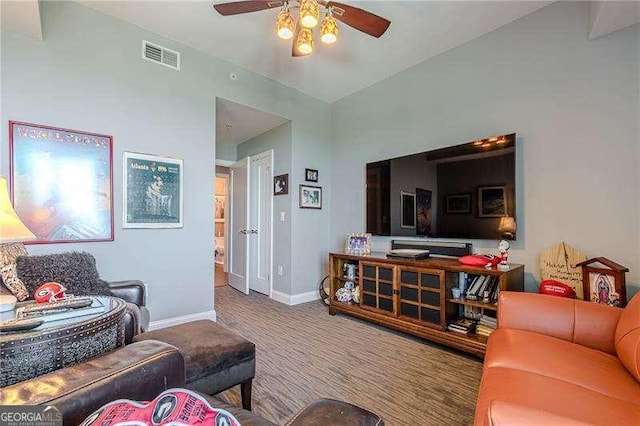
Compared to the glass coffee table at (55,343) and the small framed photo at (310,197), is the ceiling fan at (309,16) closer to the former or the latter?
the glass coffee table at (55,343)

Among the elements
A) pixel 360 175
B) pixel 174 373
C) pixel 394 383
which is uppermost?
pixel 360 175

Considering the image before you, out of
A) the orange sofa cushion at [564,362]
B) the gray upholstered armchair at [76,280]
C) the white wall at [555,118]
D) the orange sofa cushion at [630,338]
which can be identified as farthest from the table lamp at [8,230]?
the white wall at [555,118]

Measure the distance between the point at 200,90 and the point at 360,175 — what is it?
2.06 meters

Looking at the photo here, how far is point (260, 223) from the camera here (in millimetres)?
4305

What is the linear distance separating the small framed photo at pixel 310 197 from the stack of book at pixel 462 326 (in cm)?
219

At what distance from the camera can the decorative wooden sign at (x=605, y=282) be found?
67.9 inches

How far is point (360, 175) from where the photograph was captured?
3707 mm

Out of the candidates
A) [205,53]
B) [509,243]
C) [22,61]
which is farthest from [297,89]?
[509,243]

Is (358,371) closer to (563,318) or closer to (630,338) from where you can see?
(563,318)

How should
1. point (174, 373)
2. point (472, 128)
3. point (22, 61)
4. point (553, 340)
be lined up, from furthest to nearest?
point (472, 128) → point (22, 61) → point (553, 340) → point (174, 373)

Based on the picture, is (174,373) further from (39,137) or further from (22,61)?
(22,61)

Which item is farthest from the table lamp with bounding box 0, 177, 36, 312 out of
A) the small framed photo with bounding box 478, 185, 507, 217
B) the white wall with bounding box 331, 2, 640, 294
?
the white wall with bounding box 331, 2, 640, 294

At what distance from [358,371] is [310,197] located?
7.69 ft

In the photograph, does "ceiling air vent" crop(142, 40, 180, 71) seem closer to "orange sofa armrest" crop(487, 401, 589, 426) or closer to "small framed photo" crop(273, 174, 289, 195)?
"small framed photo" crop(273, 174, 289, 195)
